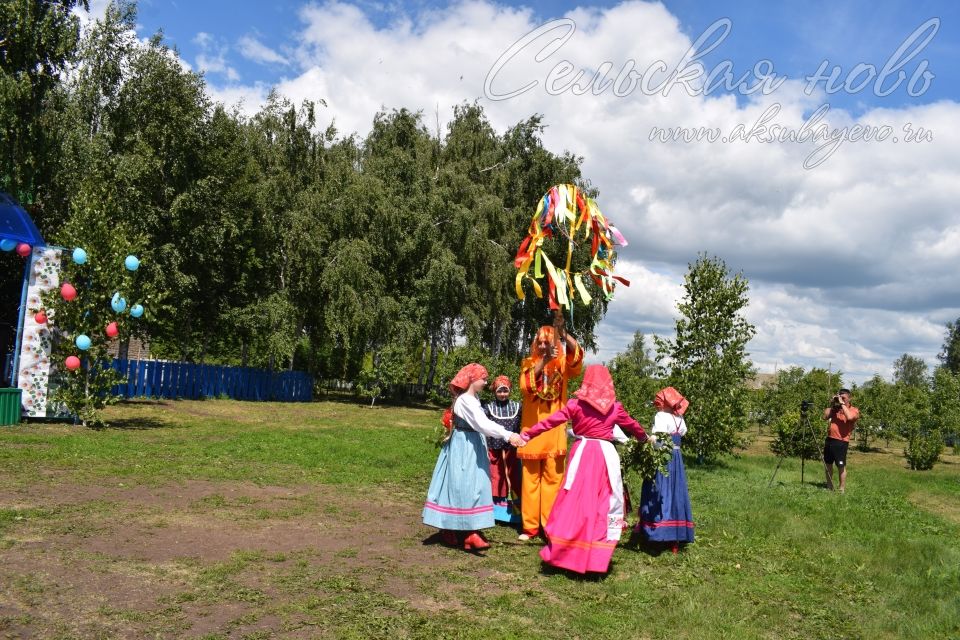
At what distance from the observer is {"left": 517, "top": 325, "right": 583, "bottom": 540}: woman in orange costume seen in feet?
23.9

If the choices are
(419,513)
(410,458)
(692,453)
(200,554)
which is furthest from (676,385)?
(200,554)

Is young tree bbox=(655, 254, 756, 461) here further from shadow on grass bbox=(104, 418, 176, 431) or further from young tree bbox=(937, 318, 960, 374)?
young tree bbox=(937, 318, 960, 374)

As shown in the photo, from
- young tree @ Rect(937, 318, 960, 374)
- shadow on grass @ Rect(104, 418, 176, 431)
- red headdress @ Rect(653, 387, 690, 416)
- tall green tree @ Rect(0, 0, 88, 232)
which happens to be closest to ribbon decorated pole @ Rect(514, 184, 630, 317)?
red headdress @ Rect(653, 387, 690, 416)

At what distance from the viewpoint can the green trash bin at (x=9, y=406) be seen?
536 inches

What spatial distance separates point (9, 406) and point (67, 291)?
265 cm

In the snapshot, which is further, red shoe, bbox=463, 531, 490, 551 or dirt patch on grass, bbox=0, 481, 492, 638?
red shoe, bbox=463, 531, 490, 551

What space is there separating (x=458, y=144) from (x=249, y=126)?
9.22m

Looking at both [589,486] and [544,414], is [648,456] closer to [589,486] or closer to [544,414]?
[589,486]

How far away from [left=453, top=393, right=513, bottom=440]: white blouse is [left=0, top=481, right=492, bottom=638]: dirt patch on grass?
1.24m

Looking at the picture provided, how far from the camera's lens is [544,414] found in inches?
299

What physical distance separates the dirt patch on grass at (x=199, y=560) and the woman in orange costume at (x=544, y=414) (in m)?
1.16

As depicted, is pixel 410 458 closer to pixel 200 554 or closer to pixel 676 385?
pixel 676 385

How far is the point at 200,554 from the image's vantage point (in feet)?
20.1

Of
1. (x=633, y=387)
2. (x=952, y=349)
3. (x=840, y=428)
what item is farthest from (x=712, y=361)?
(x=952, y=349)
